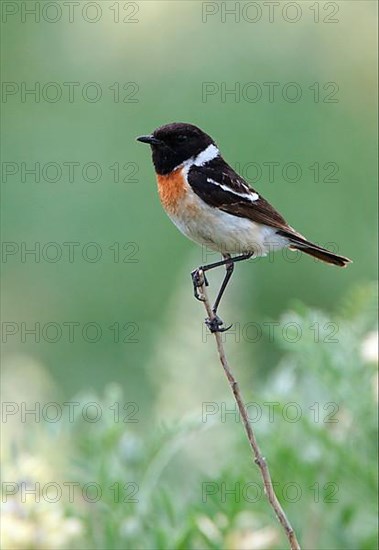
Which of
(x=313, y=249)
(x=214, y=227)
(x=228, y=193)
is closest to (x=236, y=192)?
(x=228, y=193)

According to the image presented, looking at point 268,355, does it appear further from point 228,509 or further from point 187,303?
point 228,509

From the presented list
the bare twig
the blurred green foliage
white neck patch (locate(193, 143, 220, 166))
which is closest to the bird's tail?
the blurred green foliage

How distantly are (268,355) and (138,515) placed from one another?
3058 mm

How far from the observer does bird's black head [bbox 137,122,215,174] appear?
4.05m

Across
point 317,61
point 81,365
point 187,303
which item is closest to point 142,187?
point 317,61

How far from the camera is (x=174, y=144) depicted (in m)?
4.08

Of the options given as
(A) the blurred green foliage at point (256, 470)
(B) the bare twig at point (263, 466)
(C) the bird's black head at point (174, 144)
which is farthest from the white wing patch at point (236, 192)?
(B) the bare twig at point (263, 466)

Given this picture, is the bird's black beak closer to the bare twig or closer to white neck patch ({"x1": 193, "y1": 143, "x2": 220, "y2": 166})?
white neck patch ({"x1": 193, "y1": 143, "x2": 220, "y2": 166})

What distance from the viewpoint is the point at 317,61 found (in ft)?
27.9

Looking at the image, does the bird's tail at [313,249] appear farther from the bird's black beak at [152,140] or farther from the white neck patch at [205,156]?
the bird's black beak at [152,140]

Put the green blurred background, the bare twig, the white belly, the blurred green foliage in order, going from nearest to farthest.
→ 1. the bare twig
2. the blurred green foliage
3. the white belly
4. the green blurred background

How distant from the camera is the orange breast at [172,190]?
398 cm

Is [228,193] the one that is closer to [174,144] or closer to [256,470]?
[174,144]

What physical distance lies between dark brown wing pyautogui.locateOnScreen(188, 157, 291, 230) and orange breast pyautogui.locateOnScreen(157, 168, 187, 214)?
33mm
